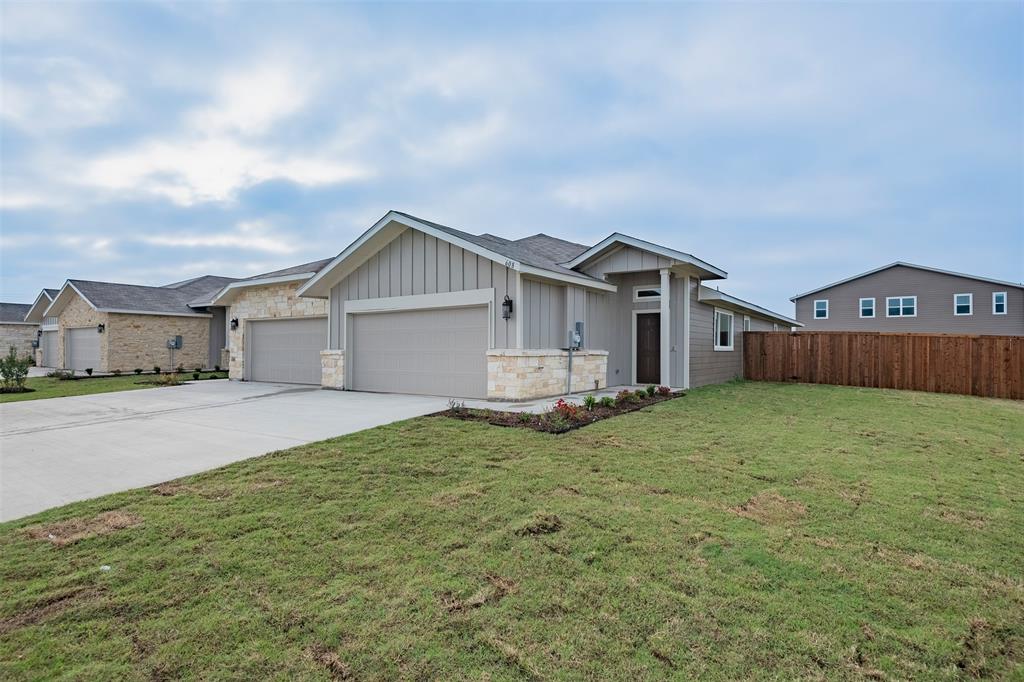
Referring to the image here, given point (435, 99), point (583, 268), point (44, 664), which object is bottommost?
point (44, 664)

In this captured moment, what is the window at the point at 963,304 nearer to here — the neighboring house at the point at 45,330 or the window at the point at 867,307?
the window at the point at 867,307

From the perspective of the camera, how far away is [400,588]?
9.14 feet

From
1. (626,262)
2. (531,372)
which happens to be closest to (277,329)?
(531,372)

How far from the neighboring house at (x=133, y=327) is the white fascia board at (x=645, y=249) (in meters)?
15.2

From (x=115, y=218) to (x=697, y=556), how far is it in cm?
2253

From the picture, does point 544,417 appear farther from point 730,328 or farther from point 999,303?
point 999,303

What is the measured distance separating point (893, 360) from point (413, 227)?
13.3 meters

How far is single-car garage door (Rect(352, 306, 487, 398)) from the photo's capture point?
10.7m

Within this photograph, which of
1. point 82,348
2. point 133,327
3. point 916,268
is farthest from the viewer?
point 916,268

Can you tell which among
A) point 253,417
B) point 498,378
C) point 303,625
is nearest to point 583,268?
point 498,378

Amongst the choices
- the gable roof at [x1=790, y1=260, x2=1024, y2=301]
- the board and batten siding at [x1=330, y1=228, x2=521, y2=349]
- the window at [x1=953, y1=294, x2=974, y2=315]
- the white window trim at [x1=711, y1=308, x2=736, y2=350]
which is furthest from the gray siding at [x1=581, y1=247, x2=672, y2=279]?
the window at [x1=953, y1=294, x2=974, y2=315]

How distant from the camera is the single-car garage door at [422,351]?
1070 cm

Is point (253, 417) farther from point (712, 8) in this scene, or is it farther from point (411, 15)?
point (712, 8)

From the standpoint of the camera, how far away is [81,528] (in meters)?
3.61
